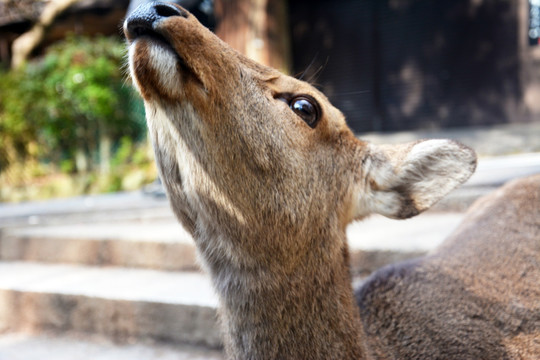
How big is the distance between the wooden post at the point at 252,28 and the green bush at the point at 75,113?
12.0 ft

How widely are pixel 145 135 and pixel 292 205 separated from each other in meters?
9.22

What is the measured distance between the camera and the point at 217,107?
6.02 ft

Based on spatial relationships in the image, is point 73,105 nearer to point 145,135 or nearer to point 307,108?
point 145,135

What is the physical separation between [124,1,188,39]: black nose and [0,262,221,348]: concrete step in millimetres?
1823

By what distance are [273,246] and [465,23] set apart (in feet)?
27.9

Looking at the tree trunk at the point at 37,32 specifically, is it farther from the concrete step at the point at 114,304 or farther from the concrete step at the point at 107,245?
the concrete step at the point at 114,304

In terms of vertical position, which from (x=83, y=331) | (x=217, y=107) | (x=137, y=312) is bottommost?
(x=83, y=331)

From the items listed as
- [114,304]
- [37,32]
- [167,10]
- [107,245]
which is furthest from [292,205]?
[37,32]

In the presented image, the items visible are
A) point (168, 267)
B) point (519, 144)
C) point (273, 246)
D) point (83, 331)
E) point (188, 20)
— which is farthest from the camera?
point (519, 144)

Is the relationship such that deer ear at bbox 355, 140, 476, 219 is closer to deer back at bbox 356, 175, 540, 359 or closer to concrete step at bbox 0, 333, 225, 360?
deer back at bbox 356, 175, 540, 359

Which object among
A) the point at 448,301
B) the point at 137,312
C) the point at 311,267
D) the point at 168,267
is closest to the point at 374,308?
the point at 448,301

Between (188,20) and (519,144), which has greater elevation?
(188,20)

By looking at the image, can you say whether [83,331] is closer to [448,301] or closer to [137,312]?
[137,312]

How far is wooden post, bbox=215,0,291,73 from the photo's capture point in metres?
7.02
